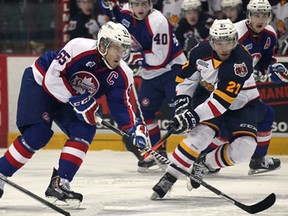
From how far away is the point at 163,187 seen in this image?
5594 millimetres

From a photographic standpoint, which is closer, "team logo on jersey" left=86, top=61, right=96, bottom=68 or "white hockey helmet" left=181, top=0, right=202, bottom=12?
"team logo on jersey" left=86, top=61, right=96, bottom=68

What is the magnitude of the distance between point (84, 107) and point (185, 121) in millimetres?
665

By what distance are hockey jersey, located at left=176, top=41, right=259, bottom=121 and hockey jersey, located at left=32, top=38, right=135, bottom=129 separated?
500mm

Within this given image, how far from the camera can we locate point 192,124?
5598 mm

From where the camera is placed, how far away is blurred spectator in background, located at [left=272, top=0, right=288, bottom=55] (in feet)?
27.0

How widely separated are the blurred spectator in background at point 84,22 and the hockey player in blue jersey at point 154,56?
4.59ft

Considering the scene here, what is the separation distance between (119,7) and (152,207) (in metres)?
3.17

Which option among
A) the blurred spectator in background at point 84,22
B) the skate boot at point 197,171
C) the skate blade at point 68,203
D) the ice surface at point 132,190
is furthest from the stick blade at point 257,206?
the blurred spectator in background at point 84,22

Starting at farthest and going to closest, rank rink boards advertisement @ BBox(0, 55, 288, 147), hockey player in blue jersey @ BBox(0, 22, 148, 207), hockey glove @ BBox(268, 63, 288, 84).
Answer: rink boards advertisement @ BBox(0, 55, 288, 147)
hockey glove @ BBox(268, 63, 288, 84)
hockey player in blue jersey @ BBox(0, 22, 148, 207)

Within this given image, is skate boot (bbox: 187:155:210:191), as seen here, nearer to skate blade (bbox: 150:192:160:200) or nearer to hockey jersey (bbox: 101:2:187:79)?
skate blade (bbox: 150:192:160:200)

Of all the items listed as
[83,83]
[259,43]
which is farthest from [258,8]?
[83,83]

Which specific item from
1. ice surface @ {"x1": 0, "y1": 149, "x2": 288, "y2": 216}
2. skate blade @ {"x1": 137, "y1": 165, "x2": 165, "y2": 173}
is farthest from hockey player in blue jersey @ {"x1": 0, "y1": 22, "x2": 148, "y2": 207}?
skate blade @ {"x1": 137, "y1": 165, "x2": 165, "y2": 173}

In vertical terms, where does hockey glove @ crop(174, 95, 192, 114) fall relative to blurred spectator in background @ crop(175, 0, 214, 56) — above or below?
above

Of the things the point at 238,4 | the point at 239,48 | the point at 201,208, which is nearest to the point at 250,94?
the point at 239,48
